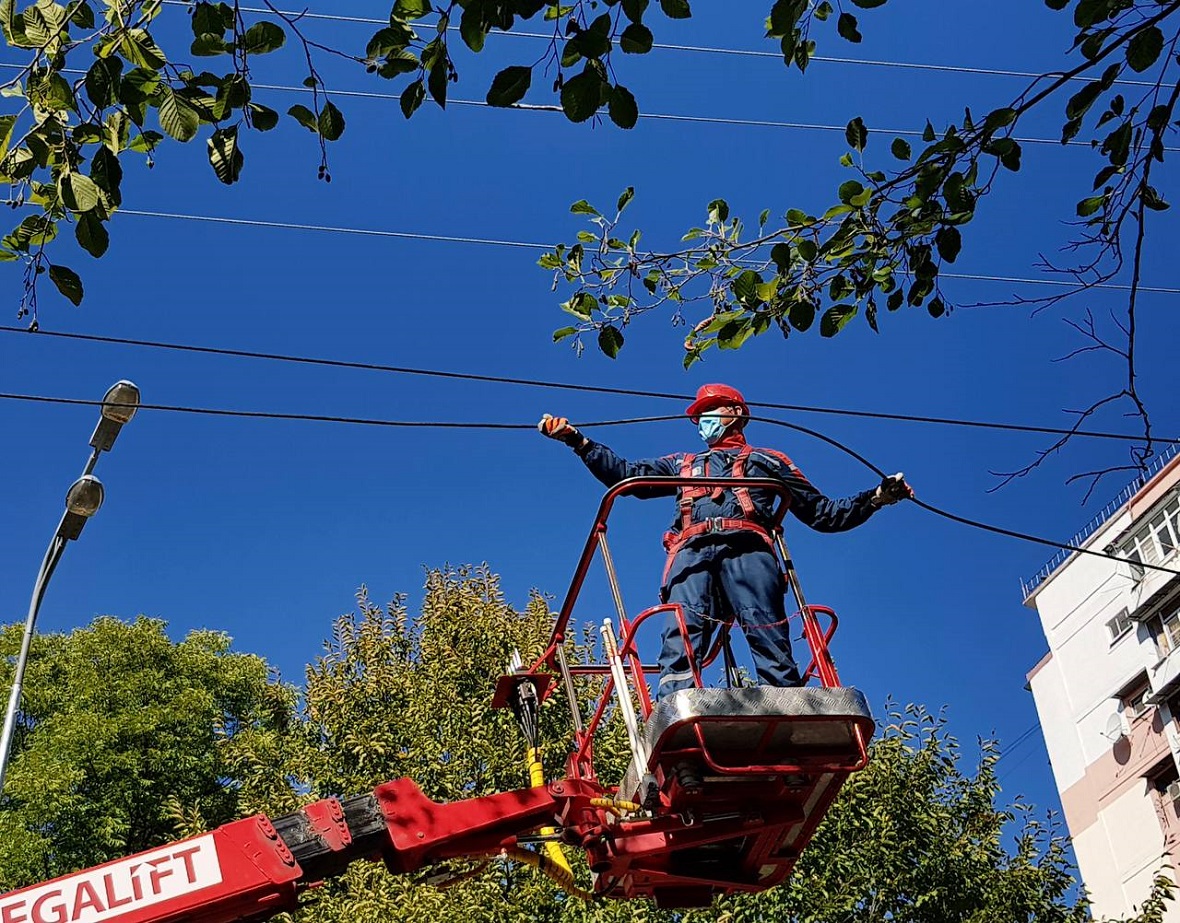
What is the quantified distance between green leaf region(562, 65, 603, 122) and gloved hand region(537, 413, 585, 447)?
11.0ft

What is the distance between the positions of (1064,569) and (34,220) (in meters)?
40.0

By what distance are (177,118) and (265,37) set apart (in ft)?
1.36

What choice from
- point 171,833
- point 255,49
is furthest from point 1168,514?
point 255,49

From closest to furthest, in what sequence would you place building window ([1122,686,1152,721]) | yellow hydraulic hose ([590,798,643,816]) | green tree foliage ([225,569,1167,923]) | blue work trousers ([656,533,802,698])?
yellow hydraulic hose ([590,798,643,816]) → blue work trousers ([656,533,802,698]) → green tree foliage ([225,569,1167,923]) → building window ([1122,686,1152,721])

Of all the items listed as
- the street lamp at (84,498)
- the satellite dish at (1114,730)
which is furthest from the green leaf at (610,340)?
the satellite dish at (1114,730)

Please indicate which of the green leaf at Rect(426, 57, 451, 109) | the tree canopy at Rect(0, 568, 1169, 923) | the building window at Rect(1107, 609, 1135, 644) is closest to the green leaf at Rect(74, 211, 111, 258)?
the green leaf at Rect(426, 57, 451, 109)

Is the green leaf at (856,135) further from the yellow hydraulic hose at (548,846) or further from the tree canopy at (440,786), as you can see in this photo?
the tree canopy at (440,786)

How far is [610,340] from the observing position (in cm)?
620

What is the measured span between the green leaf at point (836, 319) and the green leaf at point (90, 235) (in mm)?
3068

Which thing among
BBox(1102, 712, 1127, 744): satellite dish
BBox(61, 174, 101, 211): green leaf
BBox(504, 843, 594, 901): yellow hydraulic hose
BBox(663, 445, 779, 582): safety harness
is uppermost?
BBox(1102, 712, 1127, 744): satellite dish

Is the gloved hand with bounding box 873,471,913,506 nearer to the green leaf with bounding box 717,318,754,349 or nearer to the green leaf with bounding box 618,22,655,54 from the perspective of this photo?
the green leaf with bounding box 717,318,754,349

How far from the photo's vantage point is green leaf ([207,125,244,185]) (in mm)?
4625

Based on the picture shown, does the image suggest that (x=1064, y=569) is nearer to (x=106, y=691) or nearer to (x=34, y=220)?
(x=106, y=691)

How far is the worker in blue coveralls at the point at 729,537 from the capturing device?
713 centimetres
